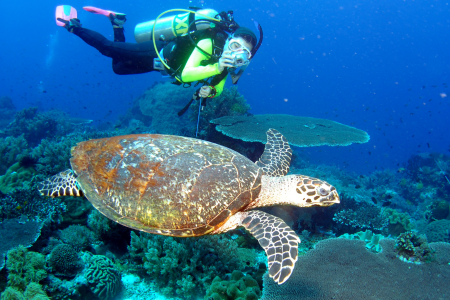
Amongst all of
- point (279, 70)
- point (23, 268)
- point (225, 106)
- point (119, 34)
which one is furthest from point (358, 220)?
point (279, 70)

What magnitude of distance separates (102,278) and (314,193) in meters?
3.39

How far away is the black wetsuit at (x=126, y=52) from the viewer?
6.58 meters

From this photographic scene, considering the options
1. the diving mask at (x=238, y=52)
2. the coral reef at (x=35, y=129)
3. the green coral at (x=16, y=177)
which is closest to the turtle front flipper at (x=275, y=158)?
the diving mask at (x=238, y=52)

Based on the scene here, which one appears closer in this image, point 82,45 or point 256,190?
point 256,190

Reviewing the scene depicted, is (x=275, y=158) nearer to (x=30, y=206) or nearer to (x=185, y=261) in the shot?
(x=185, y=261)

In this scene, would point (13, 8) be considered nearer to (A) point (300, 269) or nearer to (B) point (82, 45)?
(B) point (82, 45)

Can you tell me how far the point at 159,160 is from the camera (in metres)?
2.86

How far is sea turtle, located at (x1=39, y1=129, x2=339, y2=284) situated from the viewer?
2.75 meters

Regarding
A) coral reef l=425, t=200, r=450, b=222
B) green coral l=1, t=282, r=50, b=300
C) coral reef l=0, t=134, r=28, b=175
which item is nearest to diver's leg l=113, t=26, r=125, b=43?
coral reef l=0, t=134, r=28, b=175

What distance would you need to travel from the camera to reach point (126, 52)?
6.65 m

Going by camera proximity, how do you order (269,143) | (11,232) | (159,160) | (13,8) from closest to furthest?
1. (159,160)
2. (11,232)
3. (269,143)
4. (13,8)

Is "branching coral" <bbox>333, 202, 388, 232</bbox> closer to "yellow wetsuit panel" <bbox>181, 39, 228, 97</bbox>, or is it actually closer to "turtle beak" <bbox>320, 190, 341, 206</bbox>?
"turtle beak" <bbox>320, 190, 341, 206</bbox>

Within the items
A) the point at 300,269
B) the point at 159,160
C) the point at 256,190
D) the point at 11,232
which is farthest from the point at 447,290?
the point at 11,232

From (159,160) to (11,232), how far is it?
9.09ft
